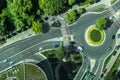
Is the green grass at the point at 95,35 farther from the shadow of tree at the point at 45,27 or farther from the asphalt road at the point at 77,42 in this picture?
the shadow of tree at the point at 45,27

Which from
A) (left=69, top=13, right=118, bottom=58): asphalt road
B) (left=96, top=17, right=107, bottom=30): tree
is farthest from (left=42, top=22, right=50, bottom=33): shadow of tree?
(left=96, top=17, right=107, bottom=30): tree

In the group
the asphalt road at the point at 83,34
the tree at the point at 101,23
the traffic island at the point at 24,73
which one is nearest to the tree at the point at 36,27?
the asphalt road at the point at 83,34

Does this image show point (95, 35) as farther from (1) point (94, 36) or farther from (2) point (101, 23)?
(2) point (101, 23)

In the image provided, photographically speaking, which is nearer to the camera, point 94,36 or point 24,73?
point 24,73

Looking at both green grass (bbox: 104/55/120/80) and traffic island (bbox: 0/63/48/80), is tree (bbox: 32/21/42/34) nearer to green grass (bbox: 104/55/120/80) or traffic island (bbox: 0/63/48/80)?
traffic island (bbox: 0/63/48/80)

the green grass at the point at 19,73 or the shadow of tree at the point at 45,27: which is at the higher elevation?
the shadow of tree at the point at 45,27

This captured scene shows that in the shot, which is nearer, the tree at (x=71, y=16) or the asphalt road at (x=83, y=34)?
the tree at (x=71, y=16)

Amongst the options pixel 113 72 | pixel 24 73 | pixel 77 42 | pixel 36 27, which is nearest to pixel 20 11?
pixel 36 27
